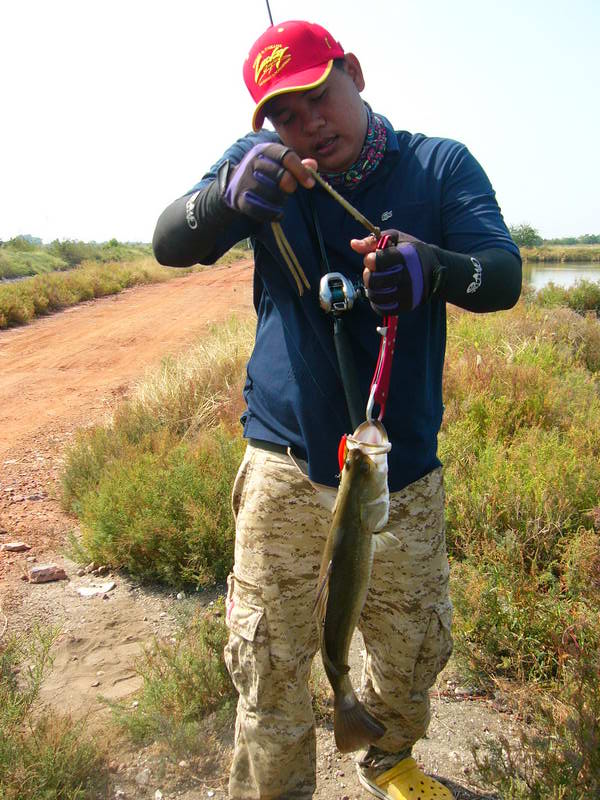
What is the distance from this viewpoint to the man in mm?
2189

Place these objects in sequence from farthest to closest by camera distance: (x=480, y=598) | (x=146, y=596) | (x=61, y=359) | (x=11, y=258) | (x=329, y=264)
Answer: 1. (x=11, y=258)
2. (x=61, y=359)
3. (x=146, y=596)
4. (x=480, y=598)
5. (x=329, y=264)

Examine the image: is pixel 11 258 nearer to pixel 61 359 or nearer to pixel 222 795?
pixel 61 359

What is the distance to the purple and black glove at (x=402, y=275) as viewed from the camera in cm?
182

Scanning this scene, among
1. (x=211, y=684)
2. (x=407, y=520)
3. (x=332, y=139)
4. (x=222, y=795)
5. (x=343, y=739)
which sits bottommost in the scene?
(x=222, y=795)

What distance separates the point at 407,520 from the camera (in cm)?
231

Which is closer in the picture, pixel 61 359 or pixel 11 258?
pixel 61 359

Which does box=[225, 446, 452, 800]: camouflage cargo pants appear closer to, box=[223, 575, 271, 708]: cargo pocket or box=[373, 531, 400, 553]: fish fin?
box=[223, 575, 271, 708]: cargo pocket

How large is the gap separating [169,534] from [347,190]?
2.80 m

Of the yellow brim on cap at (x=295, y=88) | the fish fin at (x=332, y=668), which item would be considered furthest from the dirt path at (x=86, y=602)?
Result: the yellow brim on cap at (x=295, y=88)

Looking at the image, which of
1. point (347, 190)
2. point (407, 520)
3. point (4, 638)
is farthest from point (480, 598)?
point (4, 638)

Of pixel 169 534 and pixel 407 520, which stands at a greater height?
pixel 407 520

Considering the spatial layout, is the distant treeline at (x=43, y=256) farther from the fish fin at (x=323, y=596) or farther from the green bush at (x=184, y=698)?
the fish fin at (x=323, y=596)

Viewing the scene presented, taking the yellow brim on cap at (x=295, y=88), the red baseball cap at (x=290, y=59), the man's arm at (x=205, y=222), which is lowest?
the man's arm at (x=205, y=222)

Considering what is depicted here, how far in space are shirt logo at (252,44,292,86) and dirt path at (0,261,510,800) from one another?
9.00 ft
